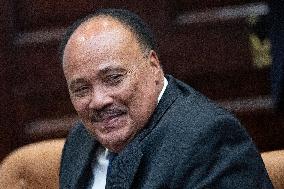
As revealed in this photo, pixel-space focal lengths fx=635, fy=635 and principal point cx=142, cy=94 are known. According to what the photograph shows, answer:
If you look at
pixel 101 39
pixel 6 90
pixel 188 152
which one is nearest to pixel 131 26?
pixel 101 39

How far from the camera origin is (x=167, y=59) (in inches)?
92.4

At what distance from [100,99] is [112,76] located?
0.06 meters

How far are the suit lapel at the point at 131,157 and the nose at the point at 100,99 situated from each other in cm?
10

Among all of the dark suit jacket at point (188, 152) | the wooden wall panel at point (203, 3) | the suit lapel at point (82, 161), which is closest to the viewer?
the dark suit jacket at point (188, 152)

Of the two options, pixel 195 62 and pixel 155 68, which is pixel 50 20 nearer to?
pixel 195 62

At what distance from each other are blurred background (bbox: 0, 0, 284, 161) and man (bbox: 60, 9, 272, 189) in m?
0.92

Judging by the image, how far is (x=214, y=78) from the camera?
2.39m

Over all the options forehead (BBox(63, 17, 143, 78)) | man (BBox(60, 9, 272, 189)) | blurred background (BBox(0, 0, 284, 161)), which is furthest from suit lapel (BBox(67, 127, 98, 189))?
blurred background (BBox(0, 0, 284, 161))

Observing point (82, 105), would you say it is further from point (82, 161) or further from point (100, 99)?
point (82, 161)

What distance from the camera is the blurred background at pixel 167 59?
2330 millimetres

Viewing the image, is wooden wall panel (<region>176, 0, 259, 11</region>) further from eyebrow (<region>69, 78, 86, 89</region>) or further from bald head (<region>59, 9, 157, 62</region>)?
eyebrow (<region>69, 78, 86, 89</region>)

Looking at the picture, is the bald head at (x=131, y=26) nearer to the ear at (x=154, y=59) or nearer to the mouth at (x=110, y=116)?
the ear at (x=154, y=59)

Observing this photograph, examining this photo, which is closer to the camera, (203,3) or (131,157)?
(131,157)

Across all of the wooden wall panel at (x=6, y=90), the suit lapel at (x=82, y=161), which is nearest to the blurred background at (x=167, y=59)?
the wooden wall panel at (x=6, y=90)
